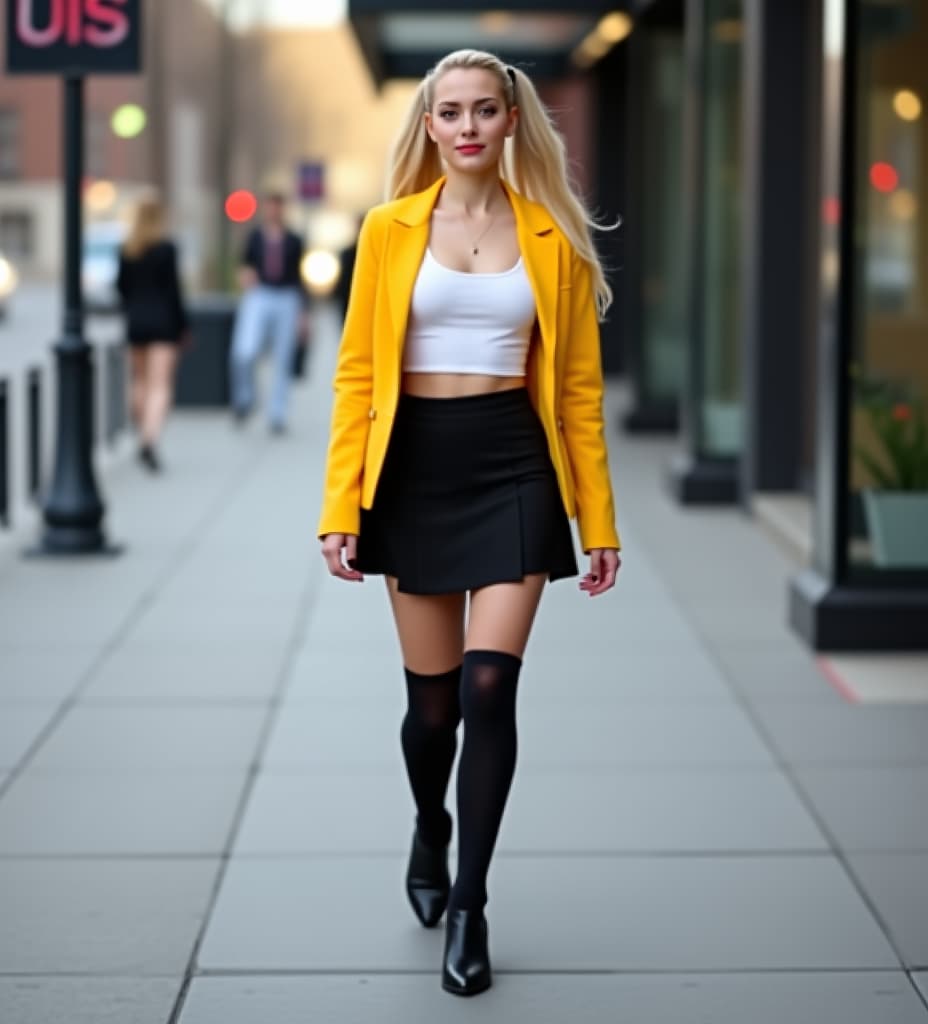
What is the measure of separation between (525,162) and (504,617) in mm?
996

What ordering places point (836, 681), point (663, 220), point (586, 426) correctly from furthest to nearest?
point (663, 220), point (836, 681), point (586, 426)

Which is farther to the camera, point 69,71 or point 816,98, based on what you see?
point 816,98

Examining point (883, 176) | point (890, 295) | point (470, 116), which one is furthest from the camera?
point (890, 295)

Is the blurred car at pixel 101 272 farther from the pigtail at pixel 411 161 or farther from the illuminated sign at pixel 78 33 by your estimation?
the pigtail at pixel 411 161

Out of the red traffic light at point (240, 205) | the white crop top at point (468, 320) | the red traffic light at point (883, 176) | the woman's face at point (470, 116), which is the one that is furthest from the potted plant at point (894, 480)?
the red traffic light at point (240, 205)

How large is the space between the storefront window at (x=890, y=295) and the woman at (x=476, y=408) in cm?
434

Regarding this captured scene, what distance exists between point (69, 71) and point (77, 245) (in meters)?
0.89

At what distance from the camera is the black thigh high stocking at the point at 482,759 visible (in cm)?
467

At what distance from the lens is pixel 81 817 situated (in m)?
6.24

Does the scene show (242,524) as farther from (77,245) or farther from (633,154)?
(633,154)

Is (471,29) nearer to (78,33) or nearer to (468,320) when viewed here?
(78,33)

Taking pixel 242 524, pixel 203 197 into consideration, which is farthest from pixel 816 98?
pixel 203 197

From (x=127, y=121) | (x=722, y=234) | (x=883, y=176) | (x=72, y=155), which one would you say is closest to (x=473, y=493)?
(x=883, y=176)

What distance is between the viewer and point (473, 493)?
15.6 ft
